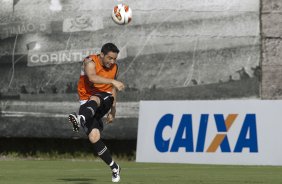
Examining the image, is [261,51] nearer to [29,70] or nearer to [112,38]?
[112,38]

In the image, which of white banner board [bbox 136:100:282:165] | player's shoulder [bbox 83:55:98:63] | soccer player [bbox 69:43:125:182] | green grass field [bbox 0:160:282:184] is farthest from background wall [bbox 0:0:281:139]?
player's shoulder [bbox 83:55:98:63]

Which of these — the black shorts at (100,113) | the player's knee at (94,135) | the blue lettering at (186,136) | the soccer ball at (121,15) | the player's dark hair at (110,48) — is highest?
the soccer ball at (121,15)

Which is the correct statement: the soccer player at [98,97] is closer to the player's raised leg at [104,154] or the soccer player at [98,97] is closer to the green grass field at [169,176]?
the player's raised leg at [104,154]

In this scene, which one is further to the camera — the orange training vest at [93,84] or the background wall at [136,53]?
the background wall at [136,53]

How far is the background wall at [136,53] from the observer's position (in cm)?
2191

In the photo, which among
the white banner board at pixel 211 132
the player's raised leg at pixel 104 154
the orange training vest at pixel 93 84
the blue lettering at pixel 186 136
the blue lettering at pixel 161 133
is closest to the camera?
the player's raised leg at pixel 104 154

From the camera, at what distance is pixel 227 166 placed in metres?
18.1

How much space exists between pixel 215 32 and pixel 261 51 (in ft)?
3.99

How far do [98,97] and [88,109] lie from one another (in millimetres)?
532

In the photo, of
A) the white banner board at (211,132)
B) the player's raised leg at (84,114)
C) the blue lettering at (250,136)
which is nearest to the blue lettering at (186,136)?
the white banner board at (211,132)

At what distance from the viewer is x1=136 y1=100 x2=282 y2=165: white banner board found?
18.6m

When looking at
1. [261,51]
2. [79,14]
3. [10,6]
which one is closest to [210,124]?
[261,51]

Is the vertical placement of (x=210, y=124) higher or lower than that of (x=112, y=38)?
lower

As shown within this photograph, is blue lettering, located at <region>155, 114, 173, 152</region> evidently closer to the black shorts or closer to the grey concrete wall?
the grey concrete wall
